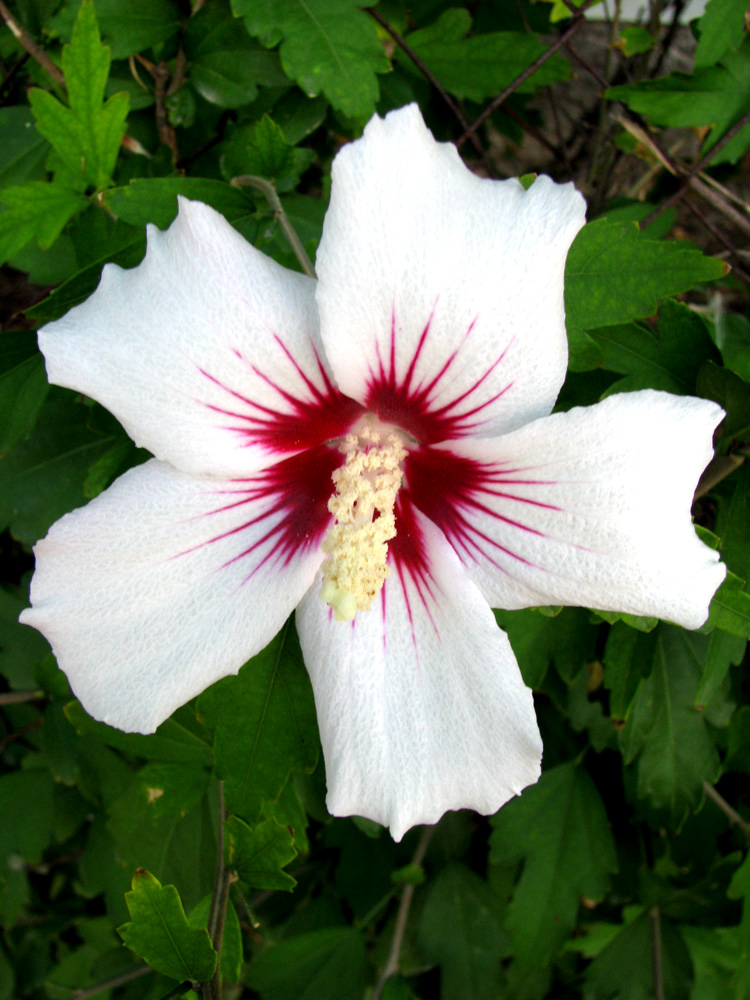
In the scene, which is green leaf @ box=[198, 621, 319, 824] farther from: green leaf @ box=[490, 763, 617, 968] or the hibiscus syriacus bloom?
green leaf @ box=[490, 763, 617, 968]

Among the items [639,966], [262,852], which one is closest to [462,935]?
[639,966]

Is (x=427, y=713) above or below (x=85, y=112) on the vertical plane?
below

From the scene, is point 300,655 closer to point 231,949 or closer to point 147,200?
point 231,949

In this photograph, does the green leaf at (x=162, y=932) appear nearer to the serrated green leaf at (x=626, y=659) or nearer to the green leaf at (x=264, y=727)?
the green leaf at (x=264, y=727)

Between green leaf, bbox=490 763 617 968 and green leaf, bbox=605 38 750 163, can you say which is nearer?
green leaf, bbox=605 38 750 163

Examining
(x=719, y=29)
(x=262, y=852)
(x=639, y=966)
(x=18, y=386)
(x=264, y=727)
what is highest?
(x=18, y=386)

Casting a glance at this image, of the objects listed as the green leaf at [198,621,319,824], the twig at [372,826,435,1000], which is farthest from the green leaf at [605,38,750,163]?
the twig at [372,826,435,1000]

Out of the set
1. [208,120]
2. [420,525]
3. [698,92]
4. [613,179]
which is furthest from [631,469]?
[613,179]

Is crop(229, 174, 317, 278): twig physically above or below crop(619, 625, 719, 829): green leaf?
above
